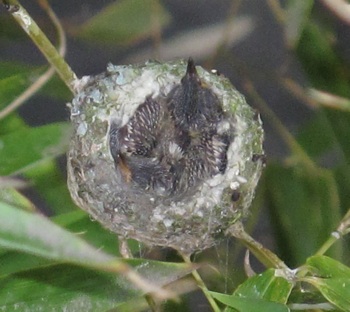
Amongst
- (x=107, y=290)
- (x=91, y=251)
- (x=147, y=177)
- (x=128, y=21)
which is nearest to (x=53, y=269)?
(x=107, y=290)

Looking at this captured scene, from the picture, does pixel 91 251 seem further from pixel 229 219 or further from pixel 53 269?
pixel 229 219

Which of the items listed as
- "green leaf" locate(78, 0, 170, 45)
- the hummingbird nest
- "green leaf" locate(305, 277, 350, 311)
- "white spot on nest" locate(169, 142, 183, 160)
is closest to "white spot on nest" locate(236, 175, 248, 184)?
the hummingbird nest

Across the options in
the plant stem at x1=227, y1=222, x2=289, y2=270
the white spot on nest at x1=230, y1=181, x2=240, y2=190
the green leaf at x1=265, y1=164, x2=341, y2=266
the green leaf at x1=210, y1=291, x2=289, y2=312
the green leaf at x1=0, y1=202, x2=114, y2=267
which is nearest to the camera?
the green leaf at x1=0, y1=202, x2=114, y2=267

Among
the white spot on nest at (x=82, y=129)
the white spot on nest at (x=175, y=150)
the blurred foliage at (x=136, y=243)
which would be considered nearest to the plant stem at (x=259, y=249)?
the blurred foliage at (x=136, y=243)

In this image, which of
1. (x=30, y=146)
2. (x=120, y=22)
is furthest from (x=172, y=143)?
(x=120, y=22)

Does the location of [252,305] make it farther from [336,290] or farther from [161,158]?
[161,158]

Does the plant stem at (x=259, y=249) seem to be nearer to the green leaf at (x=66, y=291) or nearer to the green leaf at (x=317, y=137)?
the green leaf at (x=66, y=291)

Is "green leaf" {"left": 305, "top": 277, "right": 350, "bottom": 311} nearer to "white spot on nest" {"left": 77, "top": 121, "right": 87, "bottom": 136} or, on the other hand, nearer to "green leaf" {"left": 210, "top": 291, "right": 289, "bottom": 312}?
"green leaf" {"left": 210, "top": 291, "right": 289, "bottom": 312}
